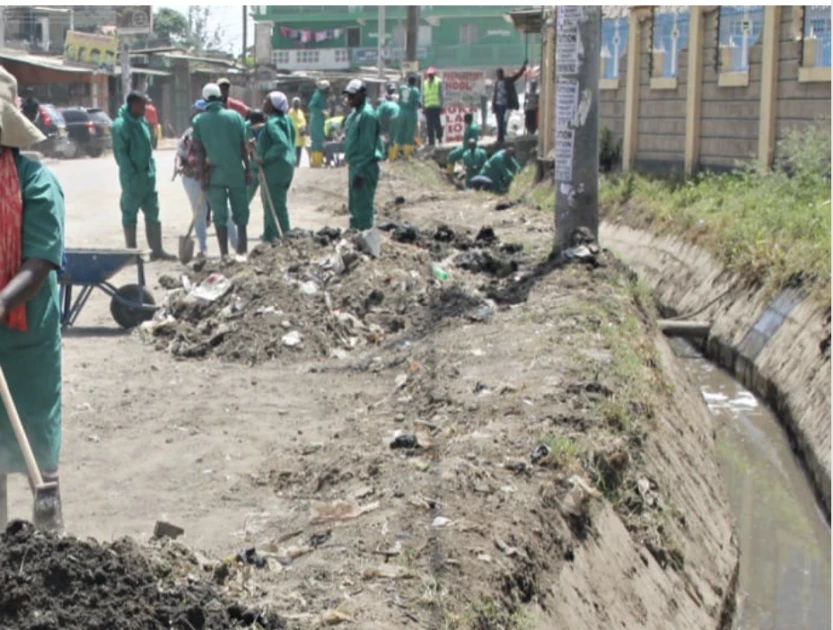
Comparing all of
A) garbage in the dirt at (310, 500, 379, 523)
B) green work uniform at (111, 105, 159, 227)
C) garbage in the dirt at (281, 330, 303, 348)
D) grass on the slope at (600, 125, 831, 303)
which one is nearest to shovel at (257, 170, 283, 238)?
green work uniform at (111, 105, 159, 227)

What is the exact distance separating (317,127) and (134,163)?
1685 centimetres

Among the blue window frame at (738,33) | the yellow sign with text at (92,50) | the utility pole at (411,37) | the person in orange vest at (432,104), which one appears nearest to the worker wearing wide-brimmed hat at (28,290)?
the blue window frame at (738,33)

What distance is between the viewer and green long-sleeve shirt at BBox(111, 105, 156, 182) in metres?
14.8

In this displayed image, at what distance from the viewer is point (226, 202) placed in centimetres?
1471

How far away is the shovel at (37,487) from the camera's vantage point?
4574 millimetres

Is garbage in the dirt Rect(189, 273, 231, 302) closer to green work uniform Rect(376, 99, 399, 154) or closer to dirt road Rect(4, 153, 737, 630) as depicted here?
dirt road Rect(4, 153, 737, 630)

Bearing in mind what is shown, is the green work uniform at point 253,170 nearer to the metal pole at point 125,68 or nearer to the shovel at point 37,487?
the shovel at point 37,487

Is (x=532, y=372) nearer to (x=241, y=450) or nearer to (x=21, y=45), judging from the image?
(x=241, y=450)

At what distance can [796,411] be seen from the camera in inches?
432

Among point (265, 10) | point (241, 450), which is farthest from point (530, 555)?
point (265, 10)

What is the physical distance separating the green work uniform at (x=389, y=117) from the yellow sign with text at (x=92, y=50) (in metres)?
17.3

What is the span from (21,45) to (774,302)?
44.5m

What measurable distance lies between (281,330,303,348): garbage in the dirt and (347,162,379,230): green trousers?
4278 mm

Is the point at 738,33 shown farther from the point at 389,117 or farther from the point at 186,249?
the point at 389,117
